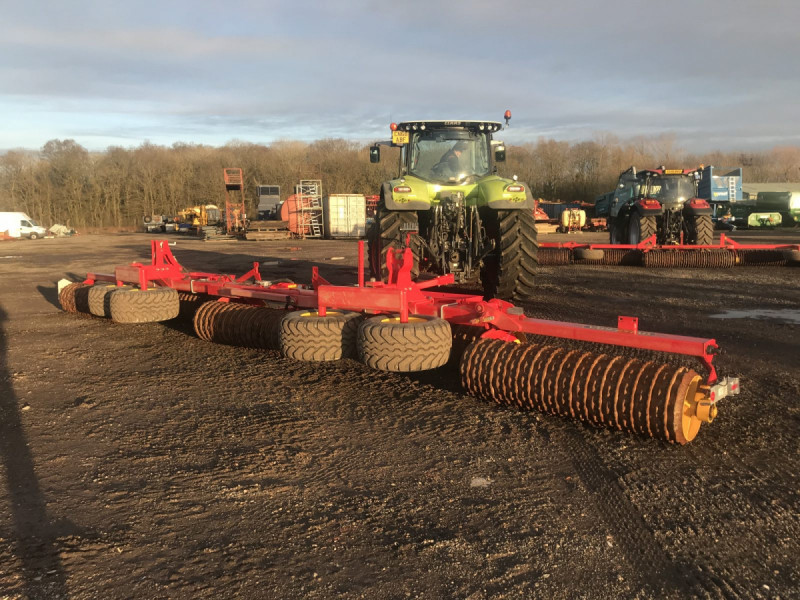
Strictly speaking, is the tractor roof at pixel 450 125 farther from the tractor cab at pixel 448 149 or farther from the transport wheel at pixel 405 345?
the transport wheel at pixel 405 345

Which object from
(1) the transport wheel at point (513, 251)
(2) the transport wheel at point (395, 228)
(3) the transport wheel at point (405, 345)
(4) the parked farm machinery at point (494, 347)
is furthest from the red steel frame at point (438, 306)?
(1) the transport wheel at point (513, 251)

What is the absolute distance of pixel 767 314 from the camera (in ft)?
24.6

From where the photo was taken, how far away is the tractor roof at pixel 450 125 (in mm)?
8422

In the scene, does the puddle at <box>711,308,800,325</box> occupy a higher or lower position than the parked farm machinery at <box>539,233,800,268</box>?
lower

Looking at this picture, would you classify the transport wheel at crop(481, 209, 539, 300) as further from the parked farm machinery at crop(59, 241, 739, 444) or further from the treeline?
the treeline

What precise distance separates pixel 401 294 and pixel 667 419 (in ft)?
6.66

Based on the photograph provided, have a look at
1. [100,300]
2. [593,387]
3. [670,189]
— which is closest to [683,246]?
[670,189]

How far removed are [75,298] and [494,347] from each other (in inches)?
251

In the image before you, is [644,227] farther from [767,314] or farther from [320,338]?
[320,338]

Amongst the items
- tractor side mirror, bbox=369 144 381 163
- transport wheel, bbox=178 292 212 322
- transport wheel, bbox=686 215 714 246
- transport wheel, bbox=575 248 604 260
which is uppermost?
tractor side mirror, bbox=369 144 381 163

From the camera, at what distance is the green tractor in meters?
7.51

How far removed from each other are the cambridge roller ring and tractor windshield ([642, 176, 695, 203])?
39.7ft

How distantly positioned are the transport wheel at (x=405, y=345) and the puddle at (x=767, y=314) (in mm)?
4523

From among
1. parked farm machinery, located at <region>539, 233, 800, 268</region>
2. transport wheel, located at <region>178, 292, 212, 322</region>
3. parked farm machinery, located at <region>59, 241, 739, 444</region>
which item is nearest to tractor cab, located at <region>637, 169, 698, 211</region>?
parked farm machinery, located at <region>539, 233, 800, 268</region>
